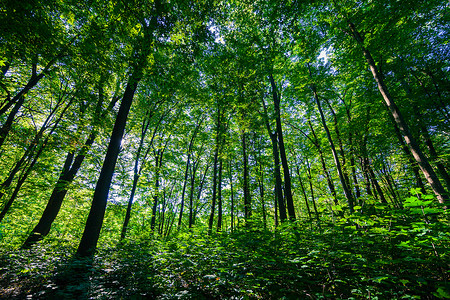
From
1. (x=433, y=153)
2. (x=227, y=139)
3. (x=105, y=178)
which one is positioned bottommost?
(x=105, y=178)

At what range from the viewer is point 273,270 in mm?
3443

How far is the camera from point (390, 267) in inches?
129

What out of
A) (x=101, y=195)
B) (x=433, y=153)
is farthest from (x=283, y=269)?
(x=433, y=153)

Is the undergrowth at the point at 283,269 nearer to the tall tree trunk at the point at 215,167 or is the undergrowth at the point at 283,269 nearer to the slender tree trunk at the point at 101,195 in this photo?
the slender tree trunk at the point at 101,195

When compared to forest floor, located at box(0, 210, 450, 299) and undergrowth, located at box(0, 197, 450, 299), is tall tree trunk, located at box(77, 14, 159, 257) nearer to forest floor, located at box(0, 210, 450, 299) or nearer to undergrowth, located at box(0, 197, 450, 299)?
forest floor, located at box(0, 210, 450, 299)

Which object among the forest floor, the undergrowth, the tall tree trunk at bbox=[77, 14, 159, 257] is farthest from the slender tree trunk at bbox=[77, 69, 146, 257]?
the undergrowth

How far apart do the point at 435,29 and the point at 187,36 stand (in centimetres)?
1361

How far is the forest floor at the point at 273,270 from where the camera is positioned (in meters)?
2.80

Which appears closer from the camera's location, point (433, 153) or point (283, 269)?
point (283, 269)

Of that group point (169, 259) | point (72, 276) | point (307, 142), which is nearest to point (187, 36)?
point (169, 259)

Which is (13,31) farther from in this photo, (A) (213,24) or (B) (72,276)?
(B) (72,276)

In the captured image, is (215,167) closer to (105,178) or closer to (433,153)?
(105,178)

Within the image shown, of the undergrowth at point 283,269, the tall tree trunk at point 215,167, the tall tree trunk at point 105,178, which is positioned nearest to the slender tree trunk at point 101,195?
the tall tree trunk at point 105,178

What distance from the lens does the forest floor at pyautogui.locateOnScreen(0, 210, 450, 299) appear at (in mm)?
2797
